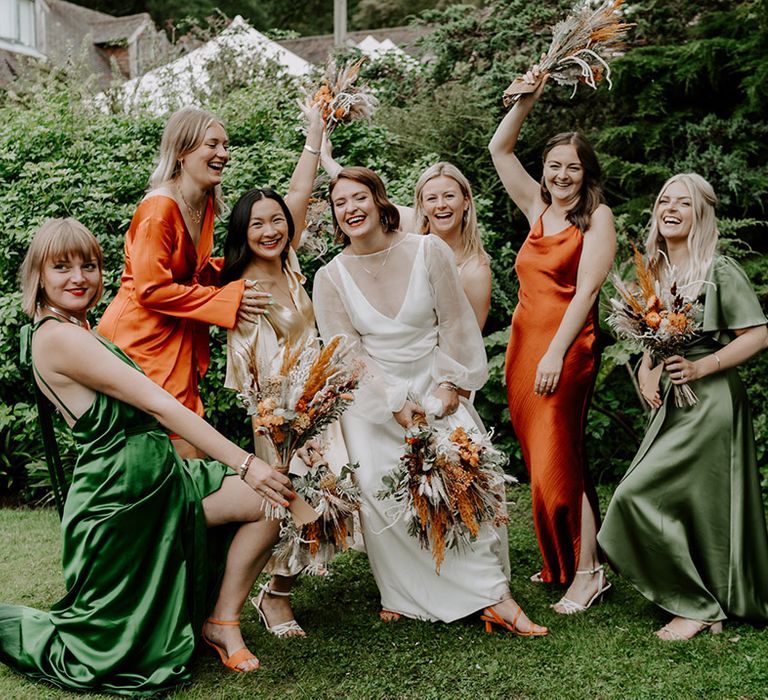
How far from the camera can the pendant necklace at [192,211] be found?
14.9 ft

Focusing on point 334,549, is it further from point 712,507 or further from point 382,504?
point 712,507

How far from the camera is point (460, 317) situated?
4602 millimetres

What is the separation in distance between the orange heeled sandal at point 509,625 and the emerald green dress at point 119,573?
1490 mm

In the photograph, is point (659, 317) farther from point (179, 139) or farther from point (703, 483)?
point (179, 139)

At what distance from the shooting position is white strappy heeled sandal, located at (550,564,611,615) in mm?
4758

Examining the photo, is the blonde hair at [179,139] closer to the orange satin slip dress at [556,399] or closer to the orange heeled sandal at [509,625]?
the orange satin slip dress at [556,399]

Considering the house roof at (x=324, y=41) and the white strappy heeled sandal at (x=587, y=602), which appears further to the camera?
the house roof at (x=324, y=41)

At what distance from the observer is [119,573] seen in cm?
379

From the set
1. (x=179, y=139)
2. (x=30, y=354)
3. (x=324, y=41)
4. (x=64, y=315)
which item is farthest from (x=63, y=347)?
(x=324, y=41)

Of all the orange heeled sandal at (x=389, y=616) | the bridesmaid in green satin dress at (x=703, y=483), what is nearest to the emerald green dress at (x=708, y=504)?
the bridesmaid in green satin dress at (x=703, y=483)

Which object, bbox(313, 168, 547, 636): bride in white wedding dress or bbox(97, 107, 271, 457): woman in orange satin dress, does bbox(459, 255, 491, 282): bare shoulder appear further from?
bbox(97, 107, 271, 457): woman in orange satin dress

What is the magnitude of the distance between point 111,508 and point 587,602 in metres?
2.63

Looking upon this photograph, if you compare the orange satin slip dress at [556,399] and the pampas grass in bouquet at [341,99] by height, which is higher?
the pampas grass in bouquet at [341,99]

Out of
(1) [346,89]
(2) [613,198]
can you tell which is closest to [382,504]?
(1) [346,89]
